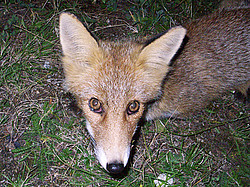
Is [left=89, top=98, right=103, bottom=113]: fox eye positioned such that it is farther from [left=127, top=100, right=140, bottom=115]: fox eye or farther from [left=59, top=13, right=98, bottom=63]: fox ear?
[left=59, top=13, right=98, bottom=63]: fox ear

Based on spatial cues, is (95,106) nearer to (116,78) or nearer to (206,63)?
(116,78)

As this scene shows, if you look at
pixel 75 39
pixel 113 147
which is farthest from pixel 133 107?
pixel 75 39

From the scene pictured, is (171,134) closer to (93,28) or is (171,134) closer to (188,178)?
(188,178)

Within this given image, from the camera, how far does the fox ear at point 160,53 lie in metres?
2.39

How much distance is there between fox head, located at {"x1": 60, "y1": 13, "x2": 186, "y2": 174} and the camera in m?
2.45

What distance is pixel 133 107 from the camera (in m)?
2.69

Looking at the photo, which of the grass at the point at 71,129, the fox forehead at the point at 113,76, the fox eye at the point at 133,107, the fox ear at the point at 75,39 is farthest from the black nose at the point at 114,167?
the fox ear at the point at 75,39

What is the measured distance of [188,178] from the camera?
140 inches

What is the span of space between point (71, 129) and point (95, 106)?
134cm

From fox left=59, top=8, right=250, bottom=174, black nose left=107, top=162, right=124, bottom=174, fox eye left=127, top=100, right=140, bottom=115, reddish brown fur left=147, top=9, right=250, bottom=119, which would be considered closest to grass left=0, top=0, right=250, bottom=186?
reddish brown fur left=147, top=9, right=250, bottom=119

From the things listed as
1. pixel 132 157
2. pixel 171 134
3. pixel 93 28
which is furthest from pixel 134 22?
pixel 132 157

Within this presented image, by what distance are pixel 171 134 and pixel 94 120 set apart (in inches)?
67.6

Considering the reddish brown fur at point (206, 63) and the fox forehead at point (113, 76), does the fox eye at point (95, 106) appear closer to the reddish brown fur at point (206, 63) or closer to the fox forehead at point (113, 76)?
the fox forehead at point (113, 76)

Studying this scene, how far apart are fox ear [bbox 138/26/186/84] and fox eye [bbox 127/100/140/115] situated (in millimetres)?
357
